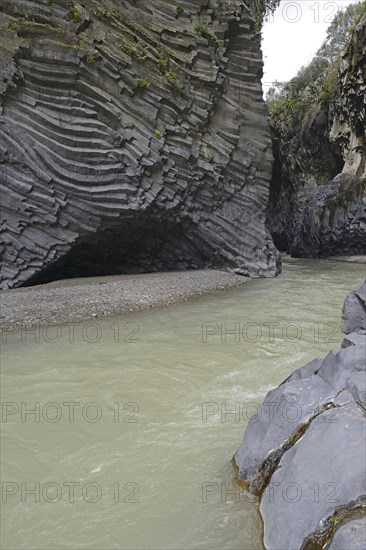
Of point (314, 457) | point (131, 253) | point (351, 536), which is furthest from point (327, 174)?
point (351, 536)

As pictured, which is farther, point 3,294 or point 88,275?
point 88,275

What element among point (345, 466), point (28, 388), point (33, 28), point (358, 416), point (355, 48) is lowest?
point (28, 388)

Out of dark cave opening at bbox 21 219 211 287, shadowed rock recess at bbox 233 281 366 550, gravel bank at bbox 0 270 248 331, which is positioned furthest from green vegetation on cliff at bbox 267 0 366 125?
shadowed rock recess at bbox 233 281 366 550

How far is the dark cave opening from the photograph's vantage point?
16.4m

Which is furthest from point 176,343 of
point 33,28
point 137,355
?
point 33,28

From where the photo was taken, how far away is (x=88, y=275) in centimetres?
1766

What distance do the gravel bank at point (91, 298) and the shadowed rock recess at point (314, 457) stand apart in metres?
7.49

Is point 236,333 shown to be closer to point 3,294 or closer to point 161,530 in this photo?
point 161,530

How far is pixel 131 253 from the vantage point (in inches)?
726

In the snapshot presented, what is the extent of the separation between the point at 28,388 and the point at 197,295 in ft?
27.2

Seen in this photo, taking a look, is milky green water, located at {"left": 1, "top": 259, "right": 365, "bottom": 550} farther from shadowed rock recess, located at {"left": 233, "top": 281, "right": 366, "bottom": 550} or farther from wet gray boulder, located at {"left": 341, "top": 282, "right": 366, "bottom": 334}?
wet gray boulder, located at {"left": 341, "top": 282, "right": 366, "bottom": 334}

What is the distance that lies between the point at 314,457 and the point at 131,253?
1590 centimetres

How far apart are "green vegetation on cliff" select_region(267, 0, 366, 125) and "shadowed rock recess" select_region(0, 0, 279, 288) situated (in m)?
16.0

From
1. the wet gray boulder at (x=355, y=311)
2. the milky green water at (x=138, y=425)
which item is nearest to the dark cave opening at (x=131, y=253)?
the milky green water at (x=138, y=425)
